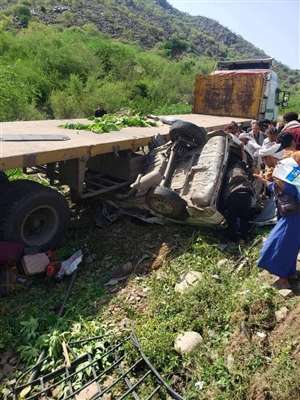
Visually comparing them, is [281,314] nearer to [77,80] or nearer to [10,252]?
[10,252]

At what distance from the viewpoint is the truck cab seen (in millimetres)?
10094

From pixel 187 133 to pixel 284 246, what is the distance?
2677mm

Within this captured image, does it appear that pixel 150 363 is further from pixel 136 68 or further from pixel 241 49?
pixel 241 49

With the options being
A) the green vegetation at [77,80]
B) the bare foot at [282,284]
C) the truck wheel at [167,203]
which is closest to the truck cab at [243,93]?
the green vegetation at [77,80]

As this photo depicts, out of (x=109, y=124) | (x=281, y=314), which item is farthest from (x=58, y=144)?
(x=281, y=314)

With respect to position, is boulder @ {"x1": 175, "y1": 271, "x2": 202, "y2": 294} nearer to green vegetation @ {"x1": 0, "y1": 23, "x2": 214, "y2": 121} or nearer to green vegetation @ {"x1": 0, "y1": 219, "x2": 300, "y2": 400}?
green vegetation @ {"x1": 0, "y1": 219, "x2": 300, "y2": 400}

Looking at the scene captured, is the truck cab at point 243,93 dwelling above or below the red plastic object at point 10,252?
above

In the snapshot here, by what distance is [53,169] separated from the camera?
550 cm

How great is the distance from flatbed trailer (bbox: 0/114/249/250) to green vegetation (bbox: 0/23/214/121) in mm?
4298

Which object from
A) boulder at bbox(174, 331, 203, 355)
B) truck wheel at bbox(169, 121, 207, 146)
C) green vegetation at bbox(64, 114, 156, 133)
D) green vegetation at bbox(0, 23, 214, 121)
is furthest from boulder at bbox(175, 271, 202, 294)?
green vegetation at bbox(0, 23, 214, 121)

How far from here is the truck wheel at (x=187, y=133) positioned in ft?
19.6

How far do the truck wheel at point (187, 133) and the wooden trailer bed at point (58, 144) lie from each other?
0.36 m

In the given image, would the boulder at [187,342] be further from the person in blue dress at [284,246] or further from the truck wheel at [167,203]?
the truck wheel at [167,203]

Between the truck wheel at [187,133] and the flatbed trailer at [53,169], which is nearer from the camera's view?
the flatbed trailer at [53,169]
